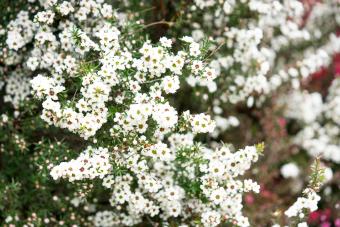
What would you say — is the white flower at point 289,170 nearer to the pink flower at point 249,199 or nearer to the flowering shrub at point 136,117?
the flowering shrub at point 136,117

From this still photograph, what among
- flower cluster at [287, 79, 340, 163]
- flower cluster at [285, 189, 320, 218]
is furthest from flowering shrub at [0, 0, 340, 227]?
flower cluster at [287, 79, 340, 163]

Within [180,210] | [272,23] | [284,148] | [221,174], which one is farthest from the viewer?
[284,148]

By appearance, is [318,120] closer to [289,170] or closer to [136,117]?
[289,170]

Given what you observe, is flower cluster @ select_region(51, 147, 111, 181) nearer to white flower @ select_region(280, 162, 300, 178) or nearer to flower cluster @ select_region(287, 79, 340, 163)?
white flower @ select_region(280, 162, 300, 178)

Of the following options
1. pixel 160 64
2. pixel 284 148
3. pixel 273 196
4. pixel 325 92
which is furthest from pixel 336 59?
pixel 160 64

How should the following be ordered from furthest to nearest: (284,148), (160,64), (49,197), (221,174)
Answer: (284,148) < (49,197) < (221,174) < (160,64)

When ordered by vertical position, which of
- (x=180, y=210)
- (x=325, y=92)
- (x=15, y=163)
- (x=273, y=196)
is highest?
(x=325, y=92)

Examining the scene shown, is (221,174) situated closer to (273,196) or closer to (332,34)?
(273,196)

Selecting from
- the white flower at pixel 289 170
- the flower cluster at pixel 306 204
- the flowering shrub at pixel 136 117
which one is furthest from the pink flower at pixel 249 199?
the flower cluster at pixel 306 204
